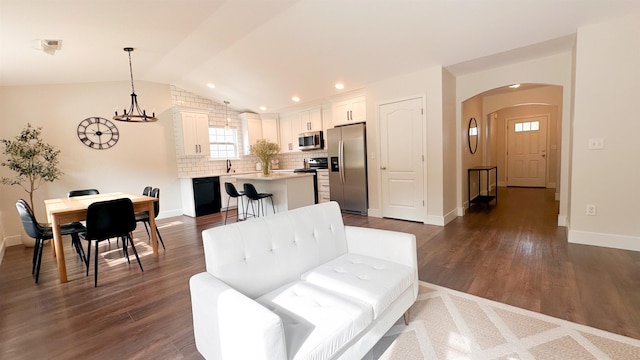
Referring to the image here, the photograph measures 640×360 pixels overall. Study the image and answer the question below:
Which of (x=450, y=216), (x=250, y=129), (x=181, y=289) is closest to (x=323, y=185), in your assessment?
(x=250, y=129)

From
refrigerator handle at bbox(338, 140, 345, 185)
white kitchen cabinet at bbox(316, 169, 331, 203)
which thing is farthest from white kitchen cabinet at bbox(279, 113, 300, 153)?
refrigerator handle at bbox(338, 140, 345, 185)

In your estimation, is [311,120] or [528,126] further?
[528,126]

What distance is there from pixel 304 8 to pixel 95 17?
221 centimetres

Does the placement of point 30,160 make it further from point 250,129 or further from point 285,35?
point 285,35

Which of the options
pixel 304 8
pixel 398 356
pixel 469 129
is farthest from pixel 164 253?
pixel 469 129

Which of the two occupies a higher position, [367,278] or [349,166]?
[349,166]

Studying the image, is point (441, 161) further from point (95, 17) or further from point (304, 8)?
point (95, 17)

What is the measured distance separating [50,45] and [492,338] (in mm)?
5078

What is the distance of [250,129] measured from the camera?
285 inches

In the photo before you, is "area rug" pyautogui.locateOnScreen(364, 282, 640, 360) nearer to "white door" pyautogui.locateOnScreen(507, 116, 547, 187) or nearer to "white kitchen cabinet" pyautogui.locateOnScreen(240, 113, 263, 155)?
"white kitchen cabinet" pyautogui.locateOnScreen(240, 113, 263, 155)

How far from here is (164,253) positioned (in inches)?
144

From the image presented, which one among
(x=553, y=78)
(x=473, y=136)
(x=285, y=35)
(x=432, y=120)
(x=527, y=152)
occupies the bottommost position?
(x=527, y=152)

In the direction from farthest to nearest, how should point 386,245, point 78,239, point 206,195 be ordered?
point 206,195 → point 78,239 → point 386,245

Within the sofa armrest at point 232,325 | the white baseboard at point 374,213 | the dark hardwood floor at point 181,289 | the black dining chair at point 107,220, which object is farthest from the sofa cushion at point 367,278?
the white baseboard at point 374,213
